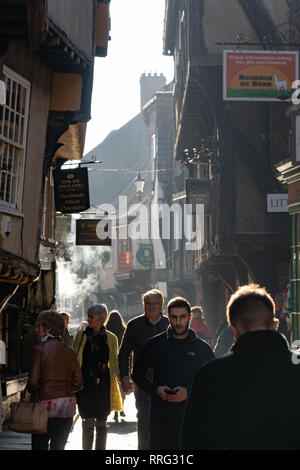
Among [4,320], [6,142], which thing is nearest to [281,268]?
[4,320]

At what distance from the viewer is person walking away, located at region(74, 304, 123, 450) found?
9.65 m

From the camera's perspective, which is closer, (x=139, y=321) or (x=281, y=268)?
(x=139, y=321)

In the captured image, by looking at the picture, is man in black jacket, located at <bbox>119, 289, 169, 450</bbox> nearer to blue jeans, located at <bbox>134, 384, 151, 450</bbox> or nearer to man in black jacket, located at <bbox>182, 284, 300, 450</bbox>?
blue jeans, located at <bbox>134, 384, 151, 450</bbox>

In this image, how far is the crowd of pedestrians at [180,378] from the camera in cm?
388

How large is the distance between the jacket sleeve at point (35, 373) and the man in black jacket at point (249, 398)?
429 cm

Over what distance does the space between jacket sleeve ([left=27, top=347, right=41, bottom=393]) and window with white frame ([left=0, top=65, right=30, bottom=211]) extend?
14.4 feet

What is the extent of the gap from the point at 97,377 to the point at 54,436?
1782mm

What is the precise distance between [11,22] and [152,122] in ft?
152

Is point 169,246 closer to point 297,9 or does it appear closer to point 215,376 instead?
point 297,9

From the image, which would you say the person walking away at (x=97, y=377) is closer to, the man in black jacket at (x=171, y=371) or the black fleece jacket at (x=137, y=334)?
the black fleece jacket at (x=137, y=334)

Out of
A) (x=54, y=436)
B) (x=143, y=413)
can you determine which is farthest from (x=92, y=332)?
(x=54, y=436)

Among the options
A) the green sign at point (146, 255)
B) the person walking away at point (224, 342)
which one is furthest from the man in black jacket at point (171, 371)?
the green sign at point (146, 255)

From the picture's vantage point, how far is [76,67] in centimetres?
1420

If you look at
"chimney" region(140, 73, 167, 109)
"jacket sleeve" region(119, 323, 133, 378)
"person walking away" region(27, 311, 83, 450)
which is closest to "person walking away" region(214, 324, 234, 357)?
"jacket sleeve" region(119, 323, 133, 378)
